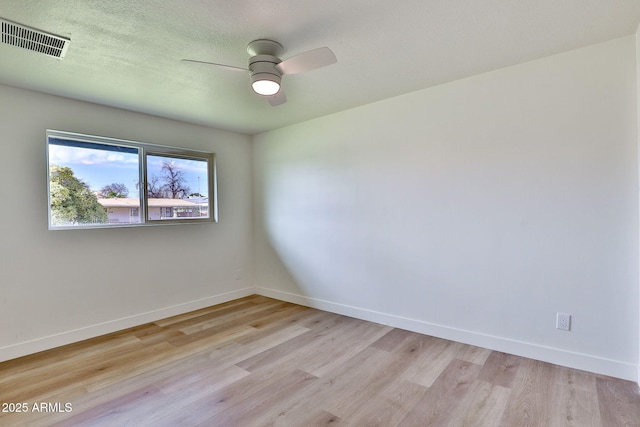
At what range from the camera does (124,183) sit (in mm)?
3430

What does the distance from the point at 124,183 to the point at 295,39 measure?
2504 mm

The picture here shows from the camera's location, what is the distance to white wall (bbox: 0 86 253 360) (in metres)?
2.72

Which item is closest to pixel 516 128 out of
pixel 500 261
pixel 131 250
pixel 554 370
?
pixel 500 261

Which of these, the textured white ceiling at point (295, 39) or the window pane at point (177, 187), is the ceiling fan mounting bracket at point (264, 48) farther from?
the window pane at point (177, 187)

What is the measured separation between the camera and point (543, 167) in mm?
2473

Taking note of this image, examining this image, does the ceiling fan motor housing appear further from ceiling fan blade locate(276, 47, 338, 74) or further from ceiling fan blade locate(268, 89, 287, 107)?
ceiling fan blade locate(268, 89, 287, 107)

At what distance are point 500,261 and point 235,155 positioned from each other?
348cm

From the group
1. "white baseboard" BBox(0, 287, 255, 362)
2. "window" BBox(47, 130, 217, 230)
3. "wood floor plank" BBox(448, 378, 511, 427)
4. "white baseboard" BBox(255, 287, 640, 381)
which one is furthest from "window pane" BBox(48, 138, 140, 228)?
"wood floor plank" BBox(448, 378, 511, 427)

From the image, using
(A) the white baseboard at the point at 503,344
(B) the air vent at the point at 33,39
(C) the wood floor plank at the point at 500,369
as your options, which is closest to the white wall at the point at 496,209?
(A) the white baseboard at the point at 503,344

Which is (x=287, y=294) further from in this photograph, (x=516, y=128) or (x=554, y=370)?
(x=516, y=128)

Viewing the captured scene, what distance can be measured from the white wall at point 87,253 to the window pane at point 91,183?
4.2 inches

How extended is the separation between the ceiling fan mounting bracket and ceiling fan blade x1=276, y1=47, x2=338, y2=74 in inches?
6.5

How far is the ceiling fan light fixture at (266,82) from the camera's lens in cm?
210

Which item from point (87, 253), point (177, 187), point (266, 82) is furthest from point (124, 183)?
point (266, 82)
